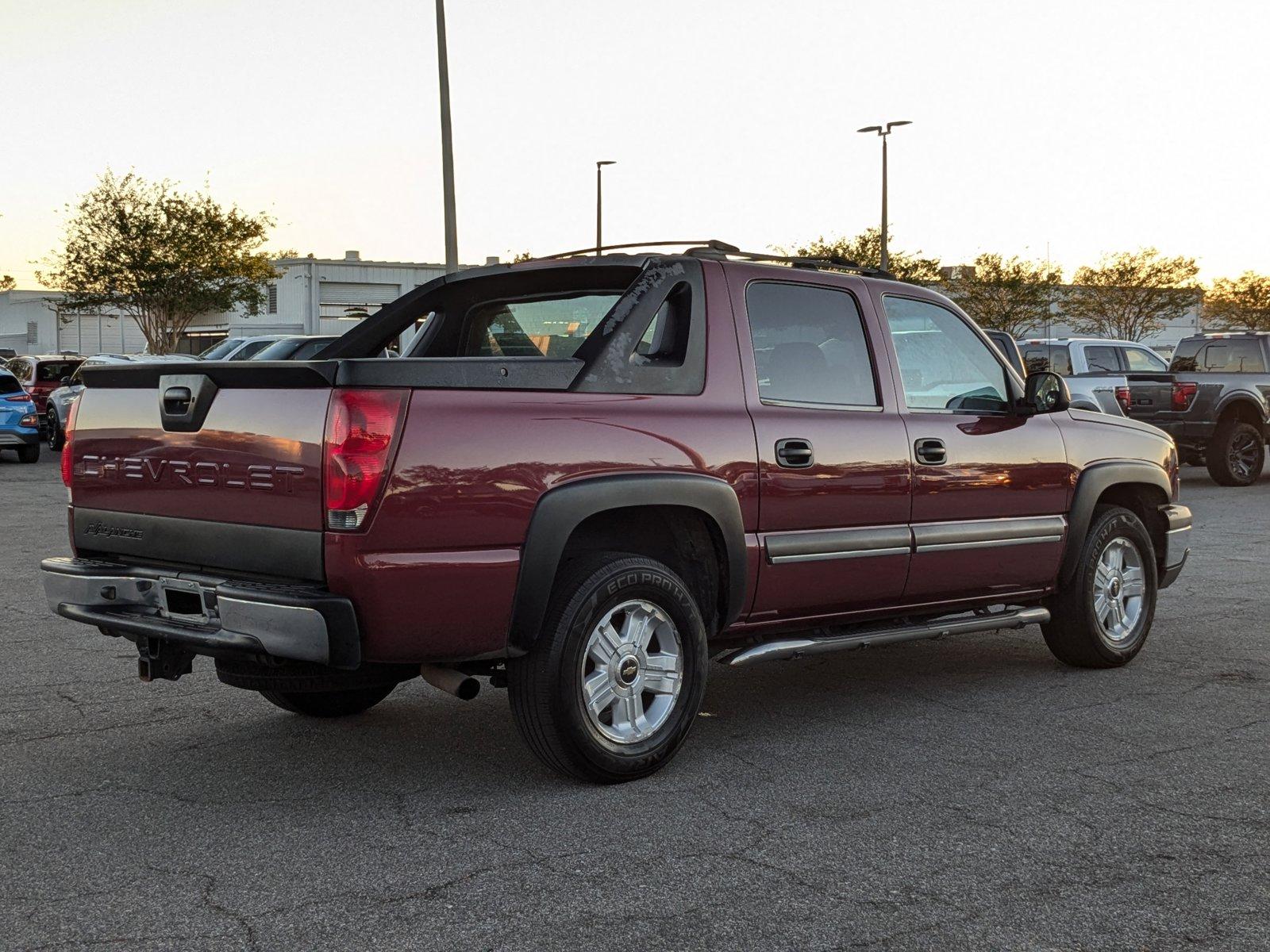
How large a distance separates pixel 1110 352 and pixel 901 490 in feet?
49.1

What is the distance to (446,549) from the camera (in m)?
4.46

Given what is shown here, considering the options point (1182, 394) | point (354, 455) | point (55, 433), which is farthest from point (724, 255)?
point (55, 433)

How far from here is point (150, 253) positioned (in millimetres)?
48875

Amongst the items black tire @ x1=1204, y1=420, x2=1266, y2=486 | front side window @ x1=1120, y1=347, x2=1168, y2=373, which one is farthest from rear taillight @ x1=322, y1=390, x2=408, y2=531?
front side window @ x1=1120, y1=347, x2=1168, y2=373

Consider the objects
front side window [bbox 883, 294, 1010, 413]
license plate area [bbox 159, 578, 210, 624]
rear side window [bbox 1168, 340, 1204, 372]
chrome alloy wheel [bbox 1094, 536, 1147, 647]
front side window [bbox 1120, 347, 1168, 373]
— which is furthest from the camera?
front side window [bbox 1120, 347, 1168, 373]

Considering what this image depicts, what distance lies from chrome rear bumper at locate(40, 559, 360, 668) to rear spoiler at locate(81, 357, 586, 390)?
627mm

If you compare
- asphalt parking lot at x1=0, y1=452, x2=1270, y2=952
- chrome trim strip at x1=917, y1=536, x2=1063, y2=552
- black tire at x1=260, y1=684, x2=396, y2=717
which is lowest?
asphalt parking lot at x1=0, y1=452, x2=1270, y2=952

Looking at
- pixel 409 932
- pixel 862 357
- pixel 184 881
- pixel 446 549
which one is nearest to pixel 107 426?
pixel 446 549

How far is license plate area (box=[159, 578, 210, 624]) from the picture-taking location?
4609 mm

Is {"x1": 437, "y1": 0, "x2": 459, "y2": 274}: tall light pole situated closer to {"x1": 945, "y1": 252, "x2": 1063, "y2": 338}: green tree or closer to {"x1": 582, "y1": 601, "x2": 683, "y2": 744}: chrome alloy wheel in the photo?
{"x1": 582, "y1": 601, "x2": 683, "y2": 744}: chrome alloy wheel

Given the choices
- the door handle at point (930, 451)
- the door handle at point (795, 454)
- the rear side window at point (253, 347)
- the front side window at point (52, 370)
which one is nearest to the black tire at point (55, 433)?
the front side window at point (52, 370)

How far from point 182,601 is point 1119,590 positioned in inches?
176

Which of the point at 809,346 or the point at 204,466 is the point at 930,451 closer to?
the point at 809,346

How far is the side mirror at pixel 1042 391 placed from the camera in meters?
6.40
